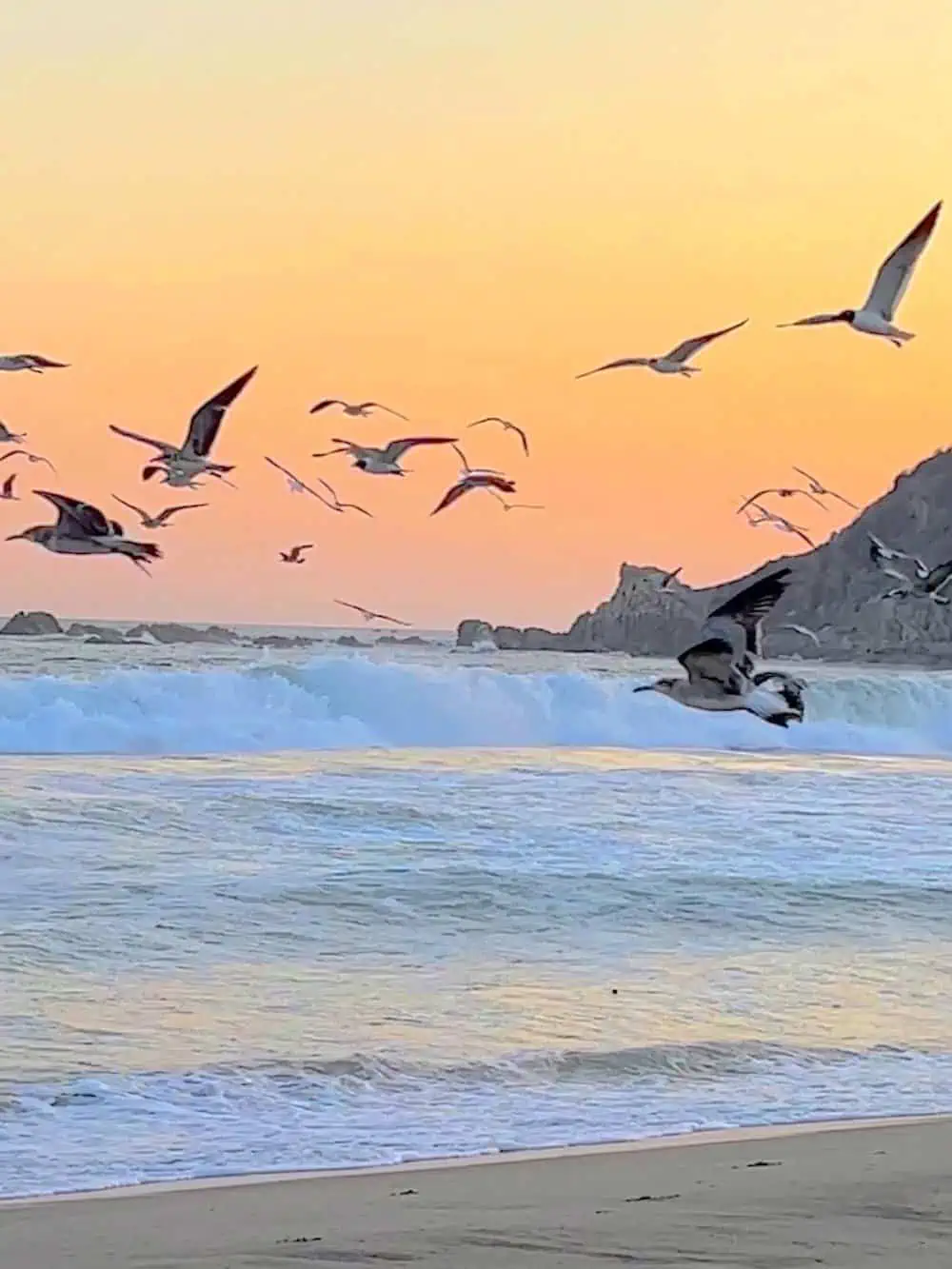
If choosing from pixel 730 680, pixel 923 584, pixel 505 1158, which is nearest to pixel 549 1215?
pixel 505 1158

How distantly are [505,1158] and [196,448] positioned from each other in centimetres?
686

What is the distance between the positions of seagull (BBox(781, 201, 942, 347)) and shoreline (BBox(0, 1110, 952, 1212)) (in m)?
5.36

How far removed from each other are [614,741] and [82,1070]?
27760mm

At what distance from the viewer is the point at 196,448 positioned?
537 inches

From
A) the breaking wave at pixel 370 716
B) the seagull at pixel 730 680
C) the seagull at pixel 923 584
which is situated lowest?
the breaking wave at pixel 370 716

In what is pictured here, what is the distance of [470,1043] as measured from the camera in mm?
9891

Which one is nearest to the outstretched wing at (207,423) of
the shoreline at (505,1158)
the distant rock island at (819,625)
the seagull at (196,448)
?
the seagull at (196,448)

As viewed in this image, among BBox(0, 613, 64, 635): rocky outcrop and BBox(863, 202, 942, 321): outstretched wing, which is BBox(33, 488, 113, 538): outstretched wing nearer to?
BBox(863, 202, 942, 321): outstretched wing

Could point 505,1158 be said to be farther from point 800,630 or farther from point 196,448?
point 800,630

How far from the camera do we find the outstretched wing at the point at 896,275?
41.7 feet

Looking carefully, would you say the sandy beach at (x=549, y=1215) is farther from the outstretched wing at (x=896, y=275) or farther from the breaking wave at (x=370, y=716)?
the breaking wave at (x=370, y=716)

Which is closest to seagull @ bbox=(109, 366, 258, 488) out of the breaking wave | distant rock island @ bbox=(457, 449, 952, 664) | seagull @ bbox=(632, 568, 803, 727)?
seagull @ bbox=(632, 568, 803, 727)

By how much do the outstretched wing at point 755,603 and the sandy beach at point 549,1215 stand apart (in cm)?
671

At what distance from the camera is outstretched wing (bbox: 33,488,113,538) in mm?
13031
